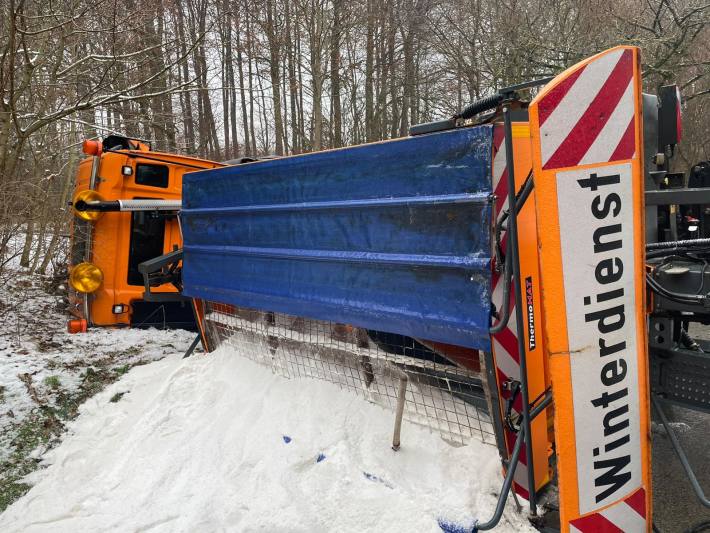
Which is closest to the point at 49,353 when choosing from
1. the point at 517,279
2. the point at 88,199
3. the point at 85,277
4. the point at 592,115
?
the point at 85,277

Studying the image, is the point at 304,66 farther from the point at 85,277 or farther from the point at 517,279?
the point at 517,279

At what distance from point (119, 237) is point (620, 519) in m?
5.66

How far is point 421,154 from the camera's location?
104 inches

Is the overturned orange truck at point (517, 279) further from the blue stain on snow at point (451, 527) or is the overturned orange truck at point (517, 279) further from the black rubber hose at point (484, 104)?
the blue stain on snow at point (451, 527)

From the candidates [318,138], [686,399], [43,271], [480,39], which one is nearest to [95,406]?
[686,399]

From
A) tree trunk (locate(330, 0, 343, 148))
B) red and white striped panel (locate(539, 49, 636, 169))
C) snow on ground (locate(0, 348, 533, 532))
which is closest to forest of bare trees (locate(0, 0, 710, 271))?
tree trunk (locate(330, 0, 343, 148))

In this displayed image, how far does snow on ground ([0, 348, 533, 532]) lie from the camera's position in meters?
2.64

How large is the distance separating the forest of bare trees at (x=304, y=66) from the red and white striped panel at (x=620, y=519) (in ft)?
22.2

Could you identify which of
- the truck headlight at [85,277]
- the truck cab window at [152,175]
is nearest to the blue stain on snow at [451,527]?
the truck headlight at [85,277]

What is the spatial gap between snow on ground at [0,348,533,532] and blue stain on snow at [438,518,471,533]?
0.01 metres

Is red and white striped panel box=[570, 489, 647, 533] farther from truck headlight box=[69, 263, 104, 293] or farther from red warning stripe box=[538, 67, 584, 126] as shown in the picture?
truck headlight box=[69, 263, 104, 293]

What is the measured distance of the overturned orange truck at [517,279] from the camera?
6.60 ft

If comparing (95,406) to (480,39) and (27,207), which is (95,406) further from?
(480,39)

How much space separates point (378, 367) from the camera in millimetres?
3242
